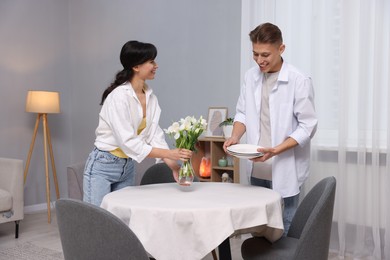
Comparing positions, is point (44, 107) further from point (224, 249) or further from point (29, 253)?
point (224, 249)

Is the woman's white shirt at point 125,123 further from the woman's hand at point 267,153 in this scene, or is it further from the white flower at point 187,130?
the woman's hand at point 267,153

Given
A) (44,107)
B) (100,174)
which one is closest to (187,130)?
(100,174)

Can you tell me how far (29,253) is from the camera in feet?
12.6

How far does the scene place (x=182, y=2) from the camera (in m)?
4.84

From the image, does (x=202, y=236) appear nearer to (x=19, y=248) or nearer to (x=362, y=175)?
(x=362, y=175)

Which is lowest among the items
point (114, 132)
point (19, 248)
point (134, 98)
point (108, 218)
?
point (19, 248)

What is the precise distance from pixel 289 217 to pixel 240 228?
2.27ft

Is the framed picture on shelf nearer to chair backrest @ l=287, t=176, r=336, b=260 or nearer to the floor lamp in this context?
the floor lamp

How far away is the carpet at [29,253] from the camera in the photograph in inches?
147

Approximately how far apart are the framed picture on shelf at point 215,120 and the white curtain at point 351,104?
821 mm

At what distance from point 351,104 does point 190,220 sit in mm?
2310

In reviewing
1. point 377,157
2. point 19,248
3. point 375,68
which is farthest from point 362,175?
point 19,248

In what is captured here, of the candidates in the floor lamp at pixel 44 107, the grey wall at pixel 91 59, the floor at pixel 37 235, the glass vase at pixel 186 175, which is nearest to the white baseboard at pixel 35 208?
the grey wall at pixel 91 59

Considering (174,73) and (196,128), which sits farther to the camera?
(174,73)
